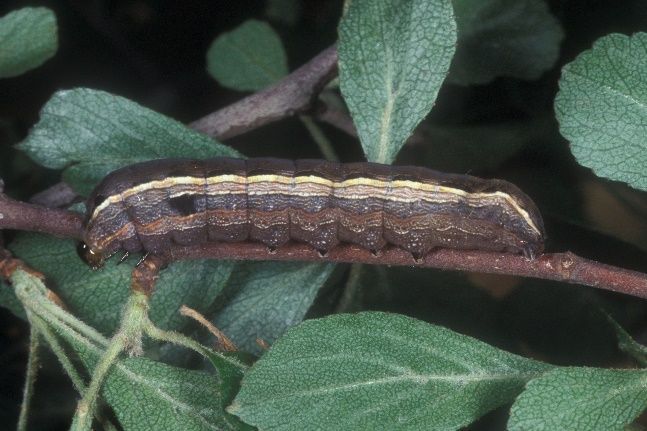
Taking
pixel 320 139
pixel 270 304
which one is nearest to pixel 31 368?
pixel 270 304

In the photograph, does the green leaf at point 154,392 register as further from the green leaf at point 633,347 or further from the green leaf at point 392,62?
the green leaf at point 633,347

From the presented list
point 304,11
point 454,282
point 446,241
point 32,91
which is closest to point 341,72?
point 446,241

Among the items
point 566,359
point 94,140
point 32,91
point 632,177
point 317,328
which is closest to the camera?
point 317,328

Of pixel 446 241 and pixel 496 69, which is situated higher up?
pixel 496 69

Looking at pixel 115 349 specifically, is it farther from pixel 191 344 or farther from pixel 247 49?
pixel 247 49

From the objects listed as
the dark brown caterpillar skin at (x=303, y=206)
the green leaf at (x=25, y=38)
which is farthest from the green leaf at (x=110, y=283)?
the green leaf at (x=25, y=38)

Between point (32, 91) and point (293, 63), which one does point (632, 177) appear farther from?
point (32, 91)
